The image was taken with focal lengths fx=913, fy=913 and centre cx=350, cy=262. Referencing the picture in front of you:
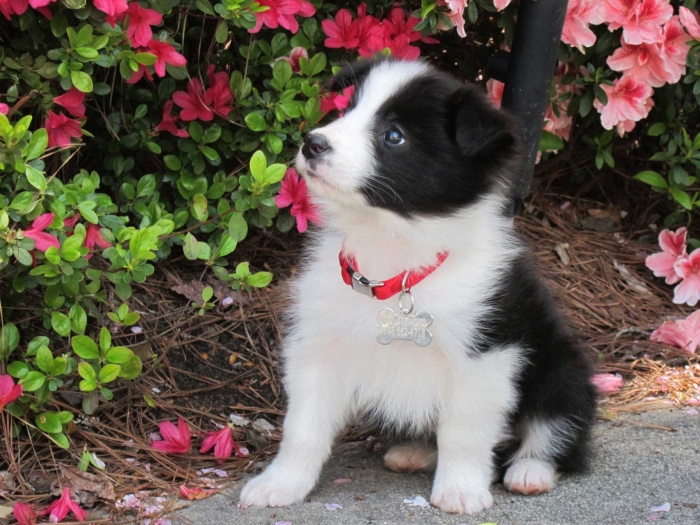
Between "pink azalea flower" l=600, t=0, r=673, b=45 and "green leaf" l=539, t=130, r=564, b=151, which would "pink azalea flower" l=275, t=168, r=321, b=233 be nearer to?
"green leaf" l=539, t=130, r=564, b=151

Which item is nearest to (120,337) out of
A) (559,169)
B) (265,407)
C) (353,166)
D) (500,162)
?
(265,407)

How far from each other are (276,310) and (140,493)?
124 cm

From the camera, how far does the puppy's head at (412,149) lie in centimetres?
279

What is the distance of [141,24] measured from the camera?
317 cm

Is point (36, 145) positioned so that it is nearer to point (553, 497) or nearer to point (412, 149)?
point (412, 149)

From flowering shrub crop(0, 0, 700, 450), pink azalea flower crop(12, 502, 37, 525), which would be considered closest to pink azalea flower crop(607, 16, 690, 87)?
flowering shrub crop(0, 0, 700, 450)

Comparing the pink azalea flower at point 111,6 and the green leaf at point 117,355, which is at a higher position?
the pink azalea flower at point 111,6

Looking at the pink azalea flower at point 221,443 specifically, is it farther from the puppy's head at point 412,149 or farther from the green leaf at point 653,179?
the green leaf at point 653,179

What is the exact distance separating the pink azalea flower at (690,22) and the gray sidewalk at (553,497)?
5.60 ft

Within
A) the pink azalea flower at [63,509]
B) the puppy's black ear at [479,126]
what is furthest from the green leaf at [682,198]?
the pink azalea flower at [63,509]

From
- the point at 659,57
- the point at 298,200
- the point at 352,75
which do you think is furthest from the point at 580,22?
the point at 298,200

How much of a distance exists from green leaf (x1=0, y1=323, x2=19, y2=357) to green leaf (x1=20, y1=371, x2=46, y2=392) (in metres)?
0.13

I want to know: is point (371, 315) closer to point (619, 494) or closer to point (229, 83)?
point (619, 494)

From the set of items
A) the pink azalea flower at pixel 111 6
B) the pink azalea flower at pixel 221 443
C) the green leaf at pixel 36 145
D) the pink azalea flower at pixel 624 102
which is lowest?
the pink azalea flower at pixel 221 443
